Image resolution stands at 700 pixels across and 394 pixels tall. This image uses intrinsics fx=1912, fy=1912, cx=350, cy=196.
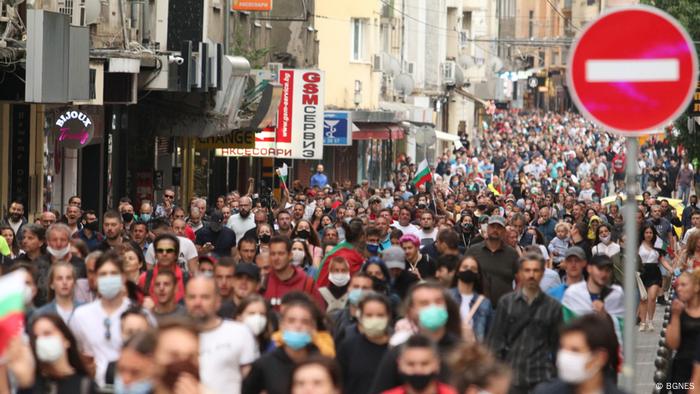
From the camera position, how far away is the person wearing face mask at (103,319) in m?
10.9

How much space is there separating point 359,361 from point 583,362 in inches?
91.1

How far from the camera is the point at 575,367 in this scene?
7.95 metres

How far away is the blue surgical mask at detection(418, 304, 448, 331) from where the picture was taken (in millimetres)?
9797

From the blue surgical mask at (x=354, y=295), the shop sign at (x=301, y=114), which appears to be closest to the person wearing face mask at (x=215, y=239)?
the blue surgical mask at (x=354, y=295)

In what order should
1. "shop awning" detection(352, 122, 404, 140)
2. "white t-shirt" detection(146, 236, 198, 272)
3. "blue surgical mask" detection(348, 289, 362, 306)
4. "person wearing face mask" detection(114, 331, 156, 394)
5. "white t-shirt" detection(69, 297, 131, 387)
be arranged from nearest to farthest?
"person wearing face mask" detection(114, 331, 156, 394) → "white t-shirt" detection(69, 297, 131, 387) → "blue surgical mask" detection(348, 289, 362, 306) → "white t-shirt" detection(146, 236, 198, 272) → "shop awning" detection(352, 122, 404, 140)

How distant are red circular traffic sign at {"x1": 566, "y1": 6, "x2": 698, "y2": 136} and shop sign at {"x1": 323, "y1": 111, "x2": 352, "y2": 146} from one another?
1426 inches

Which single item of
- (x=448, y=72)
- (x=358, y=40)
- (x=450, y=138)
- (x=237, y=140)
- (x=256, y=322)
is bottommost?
(x=256, y=322)

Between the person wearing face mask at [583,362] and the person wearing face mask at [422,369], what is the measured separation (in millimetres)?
442

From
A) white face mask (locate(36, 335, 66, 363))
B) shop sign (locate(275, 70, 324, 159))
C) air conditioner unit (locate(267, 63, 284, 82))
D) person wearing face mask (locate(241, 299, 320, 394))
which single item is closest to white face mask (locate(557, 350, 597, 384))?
person wearing face mask (locate(241, 299, 320, 394))

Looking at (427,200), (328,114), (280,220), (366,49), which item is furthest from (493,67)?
(280,220)

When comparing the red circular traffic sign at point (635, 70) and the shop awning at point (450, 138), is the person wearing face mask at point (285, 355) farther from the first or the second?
the shop awning at point (450, 138)

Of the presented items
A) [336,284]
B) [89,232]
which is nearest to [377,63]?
[89,232]

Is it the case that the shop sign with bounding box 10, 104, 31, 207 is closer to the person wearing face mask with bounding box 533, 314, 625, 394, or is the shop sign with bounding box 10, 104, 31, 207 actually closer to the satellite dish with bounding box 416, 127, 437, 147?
the person wearing face mask with bounding box 533, 314, 625, 394

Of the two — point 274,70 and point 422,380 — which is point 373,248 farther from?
point 274,70
